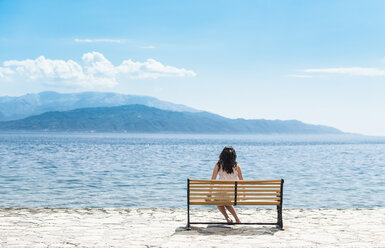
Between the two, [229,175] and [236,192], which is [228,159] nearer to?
[229,175]

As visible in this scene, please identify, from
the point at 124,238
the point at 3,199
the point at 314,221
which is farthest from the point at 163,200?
the point at 124,238

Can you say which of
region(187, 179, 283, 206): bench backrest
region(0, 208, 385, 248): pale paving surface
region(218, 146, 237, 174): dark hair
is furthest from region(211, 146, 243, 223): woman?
region(0, 208, 385, 248): pale paving surface

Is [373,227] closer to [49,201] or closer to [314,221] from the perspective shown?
[314,221]

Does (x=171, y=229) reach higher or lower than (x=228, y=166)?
lower

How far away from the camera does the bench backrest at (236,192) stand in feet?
27.4

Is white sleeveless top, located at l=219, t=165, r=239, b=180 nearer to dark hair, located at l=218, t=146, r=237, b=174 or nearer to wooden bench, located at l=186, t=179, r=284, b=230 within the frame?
dark hair, located at l=218, t=146, r=237, b=174

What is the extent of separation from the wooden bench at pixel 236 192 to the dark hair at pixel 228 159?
1.77 feet

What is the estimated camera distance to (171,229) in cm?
860

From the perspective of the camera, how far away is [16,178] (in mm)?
28000

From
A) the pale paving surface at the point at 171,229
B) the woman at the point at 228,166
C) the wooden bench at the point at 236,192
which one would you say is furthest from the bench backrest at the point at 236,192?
the pale paving surface at the point at 171,229

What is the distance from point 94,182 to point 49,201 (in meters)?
7.86

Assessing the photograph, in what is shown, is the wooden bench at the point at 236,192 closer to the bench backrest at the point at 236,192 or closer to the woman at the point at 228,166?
the bench backrest at the point at 236,192

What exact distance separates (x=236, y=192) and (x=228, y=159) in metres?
0.72

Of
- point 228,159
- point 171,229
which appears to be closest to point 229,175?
point 228,159
